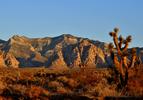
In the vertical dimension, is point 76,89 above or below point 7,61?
below

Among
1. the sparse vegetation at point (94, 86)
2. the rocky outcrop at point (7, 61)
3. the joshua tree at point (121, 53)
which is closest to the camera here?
the sparse vegetation at point (94, 86)

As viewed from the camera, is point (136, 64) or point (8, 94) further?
point (136, 64)

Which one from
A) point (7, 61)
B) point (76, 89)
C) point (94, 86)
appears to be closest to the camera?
point (94, 86)

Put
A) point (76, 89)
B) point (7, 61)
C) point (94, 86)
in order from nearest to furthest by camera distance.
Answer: point (94, 86), point (76, 89), point (7, 61)

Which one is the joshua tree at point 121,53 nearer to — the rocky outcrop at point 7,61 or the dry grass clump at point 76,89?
the dry grass clump at point 76,89

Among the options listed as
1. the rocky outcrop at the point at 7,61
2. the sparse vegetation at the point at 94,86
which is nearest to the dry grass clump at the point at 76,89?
the sparse vegetation at the point at 94,86

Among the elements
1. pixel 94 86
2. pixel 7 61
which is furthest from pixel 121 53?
pixel 7 61

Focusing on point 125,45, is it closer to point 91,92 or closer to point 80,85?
point 80,85

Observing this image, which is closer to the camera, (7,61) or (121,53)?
(121,53)

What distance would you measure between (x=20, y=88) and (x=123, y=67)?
8.34 m

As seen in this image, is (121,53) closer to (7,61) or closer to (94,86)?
(94,86)

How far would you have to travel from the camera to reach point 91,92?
2430 centimetres

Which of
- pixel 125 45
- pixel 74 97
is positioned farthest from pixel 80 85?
pixel 74 97

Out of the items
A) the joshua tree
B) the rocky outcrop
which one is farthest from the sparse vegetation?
the rocky outcrop
